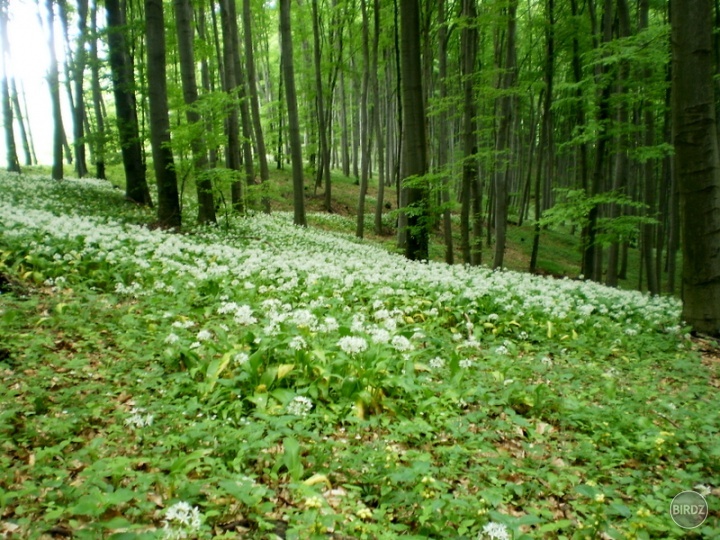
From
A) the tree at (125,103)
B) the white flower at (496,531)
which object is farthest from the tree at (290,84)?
the white flower at (496,531)

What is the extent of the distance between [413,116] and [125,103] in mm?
9377

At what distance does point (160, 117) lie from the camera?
1122 cm

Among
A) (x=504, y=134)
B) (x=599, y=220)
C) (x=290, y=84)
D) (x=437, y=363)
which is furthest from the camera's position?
(x=290, y=84)

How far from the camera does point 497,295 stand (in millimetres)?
7656

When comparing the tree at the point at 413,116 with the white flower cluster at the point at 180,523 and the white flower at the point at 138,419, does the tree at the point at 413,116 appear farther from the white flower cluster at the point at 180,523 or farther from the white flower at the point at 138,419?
the white flower cluster at the point at 180,523

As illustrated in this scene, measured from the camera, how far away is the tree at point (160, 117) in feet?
35.4

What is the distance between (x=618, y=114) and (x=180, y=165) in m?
12.3

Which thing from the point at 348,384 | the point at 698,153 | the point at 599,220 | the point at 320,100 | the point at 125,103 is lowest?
the point at 348,384

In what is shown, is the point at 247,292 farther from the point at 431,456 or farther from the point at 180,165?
the point at 180,165

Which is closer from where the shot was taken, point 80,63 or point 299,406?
point 299,406

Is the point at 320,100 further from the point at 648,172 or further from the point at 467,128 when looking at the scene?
the point at 648,172

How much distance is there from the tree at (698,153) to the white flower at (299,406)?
6.44 metres

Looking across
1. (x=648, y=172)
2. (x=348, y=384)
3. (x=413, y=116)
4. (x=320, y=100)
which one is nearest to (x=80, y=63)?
(x=320, y=100)

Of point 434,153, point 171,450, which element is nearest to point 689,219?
point 171,450
